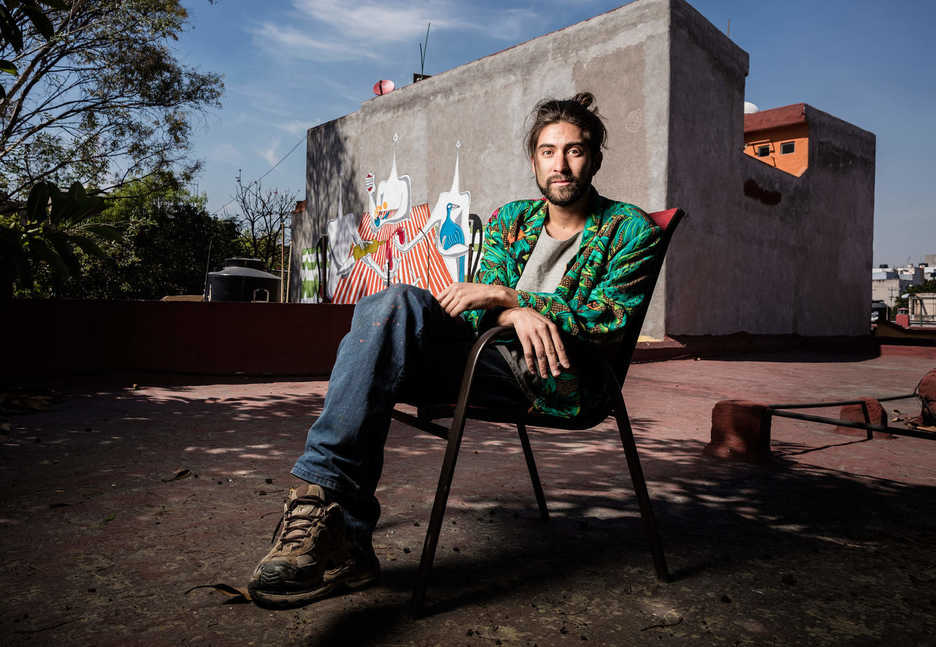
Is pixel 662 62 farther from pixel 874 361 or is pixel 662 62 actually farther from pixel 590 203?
pixel 590 203

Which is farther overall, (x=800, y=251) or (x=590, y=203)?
(x=800, y=251)

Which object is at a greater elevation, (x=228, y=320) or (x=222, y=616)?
(x=228, y=320)

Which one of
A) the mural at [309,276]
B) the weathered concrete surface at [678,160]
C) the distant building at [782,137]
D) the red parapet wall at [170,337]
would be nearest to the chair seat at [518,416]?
the red parapet wall at [170,337]

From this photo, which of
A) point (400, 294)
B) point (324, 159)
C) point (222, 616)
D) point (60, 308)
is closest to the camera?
point (222, 616)

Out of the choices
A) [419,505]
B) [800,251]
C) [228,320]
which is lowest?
[419,505]

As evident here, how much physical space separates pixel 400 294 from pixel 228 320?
236 inches

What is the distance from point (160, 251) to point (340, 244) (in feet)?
35.2

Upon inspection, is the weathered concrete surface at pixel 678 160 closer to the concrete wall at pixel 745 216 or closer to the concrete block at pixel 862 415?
the concrete wall at pixel 745 216

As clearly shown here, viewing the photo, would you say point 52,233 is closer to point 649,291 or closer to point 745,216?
point 649,291

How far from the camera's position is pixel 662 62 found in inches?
394

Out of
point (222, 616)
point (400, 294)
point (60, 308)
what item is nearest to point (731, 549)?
point (400, 294)

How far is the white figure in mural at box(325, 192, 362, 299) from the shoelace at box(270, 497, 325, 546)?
15000 mm

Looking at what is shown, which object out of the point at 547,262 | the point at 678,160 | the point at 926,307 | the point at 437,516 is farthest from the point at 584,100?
the point at 926,307

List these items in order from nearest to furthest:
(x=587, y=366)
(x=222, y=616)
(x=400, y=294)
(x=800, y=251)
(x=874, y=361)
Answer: (x=222, y=616) < (x=400, y=294) < (x=587, y=366) < (x=874, y=361) < (x=800, y=251)
